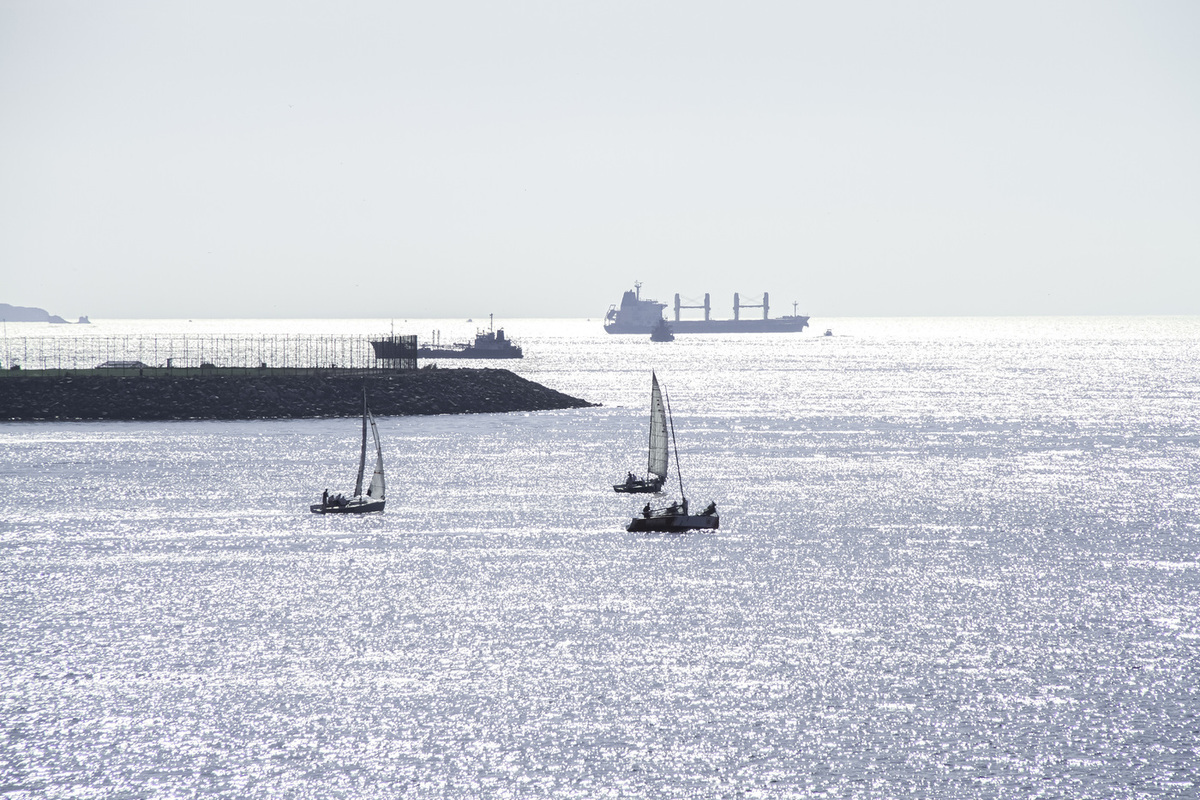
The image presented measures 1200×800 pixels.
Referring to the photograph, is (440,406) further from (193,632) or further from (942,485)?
(193,632)

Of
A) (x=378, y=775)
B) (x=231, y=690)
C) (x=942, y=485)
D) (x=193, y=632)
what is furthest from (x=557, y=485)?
(x=378, y=775)

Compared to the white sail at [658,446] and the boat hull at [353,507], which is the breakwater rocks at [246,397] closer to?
the boat hull at [353,507]

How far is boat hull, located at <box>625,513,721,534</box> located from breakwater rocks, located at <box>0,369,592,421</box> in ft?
251

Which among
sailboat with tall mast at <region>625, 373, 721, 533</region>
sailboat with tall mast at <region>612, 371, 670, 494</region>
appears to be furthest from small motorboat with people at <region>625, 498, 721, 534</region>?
sailboat with tall mast at <region>612, 371, 670, 494</region>

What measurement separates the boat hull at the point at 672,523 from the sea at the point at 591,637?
1.50 meters

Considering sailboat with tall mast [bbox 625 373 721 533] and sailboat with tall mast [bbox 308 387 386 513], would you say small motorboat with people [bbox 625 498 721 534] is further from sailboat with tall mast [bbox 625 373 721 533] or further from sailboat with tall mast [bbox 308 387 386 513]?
sailboat with tall mast [bbox 308 387 386 513]

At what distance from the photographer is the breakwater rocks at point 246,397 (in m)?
129

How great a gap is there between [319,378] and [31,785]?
116 metres

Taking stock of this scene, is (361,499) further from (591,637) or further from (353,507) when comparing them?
(591,637)

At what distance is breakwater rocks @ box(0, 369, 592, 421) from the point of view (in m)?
129

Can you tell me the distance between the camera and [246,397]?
13412 centimetres

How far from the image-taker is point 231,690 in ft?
120

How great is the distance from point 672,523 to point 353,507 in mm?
19027

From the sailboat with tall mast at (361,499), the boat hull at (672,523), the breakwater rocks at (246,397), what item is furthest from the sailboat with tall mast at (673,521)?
the breakwater rocks at (246,397)
